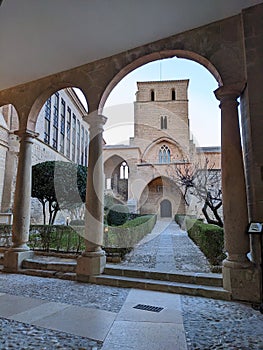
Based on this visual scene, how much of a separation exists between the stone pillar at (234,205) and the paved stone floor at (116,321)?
242 millimetres

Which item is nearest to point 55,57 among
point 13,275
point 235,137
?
point 235,137

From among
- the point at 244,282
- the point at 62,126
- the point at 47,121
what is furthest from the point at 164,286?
the point at 62,126

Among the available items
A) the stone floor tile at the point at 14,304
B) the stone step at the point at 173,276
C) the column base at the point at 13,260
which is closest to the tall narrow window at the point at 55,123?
the column base at the point at 13,260

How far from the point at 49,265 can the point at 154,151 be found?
22.2 metres

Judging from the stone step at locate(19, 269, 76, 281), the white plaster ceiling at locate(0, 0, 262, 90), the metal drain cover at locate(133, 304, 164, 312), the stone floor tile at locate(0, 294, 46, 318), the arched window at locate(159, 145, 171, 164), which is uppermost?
the arched window at locate(159, 145, 171, 164)

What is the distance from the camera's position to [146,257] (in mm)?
5289

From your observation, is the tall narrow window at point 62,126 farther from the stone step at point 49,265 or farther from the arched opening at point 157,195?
the stone step at point 49,265

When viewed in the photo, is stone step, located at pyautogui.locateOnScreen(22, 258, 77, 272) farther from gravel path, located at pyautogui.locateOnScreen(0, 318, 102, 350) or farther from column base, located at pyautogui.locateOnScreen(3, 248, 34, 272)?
gravel path, located at pyautogui.locateOnScreen(0, 318, 102, 350)

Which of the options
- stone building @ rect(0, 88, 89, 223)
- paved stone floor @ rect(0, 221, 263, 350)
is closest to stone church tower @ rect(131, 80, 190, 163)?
stone building @ rect(0, 88, 89, 223)

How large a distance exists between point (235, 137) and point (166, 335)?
2411mm

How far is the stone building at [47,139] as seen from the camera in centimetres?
1046

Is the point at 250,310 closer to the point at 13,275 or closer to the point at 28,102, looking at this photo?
the point at 13,275

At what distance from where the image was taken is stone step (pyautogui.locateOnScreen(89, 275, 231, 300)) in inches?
117

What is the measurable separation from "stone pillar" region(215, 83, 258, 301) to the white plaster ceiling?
1.08 metres
